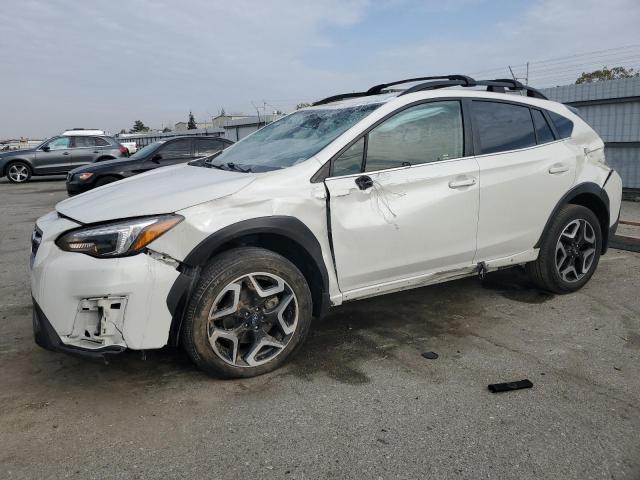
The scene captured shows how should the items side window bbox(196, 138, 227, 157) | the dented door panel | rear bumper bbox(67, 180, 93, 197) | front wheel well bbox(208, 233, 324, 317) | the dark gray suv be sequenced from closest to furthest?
1. front wheel well bbox(208, 233, 324, 317)
2. the dented door panel
3. rear bumper bbox(67, 180, 93, 197)
4. side window bbox(196, 138, 227, 157)
5. the dark gray suv

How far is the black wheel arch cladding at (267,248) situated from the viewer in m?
2.92

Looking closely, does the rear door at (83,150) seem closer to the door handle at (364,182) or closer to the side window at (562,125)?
the side window at (562,125)

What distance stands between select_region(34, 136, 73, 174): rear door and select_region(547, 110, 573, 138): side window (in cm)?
1708

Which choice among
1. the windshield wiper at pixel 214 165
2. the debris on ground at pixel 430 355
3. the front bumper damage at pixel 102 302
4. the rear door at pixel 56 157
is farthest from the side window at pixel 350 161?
the rear door at pixel 56 157

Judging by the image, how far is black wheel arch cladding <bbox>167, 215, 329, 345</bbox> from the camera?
2.92 m

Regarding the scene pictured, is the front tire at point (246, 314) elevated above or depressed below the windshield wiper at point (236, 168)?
below

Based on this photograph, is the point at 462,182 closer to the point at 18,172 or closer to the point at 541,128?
the point at 541,128

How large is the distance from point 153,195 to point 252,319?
3.01 feet

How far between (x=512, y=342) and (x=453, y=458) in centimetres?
152

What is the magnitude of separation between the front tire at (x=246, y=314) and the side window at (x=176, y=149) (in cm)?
803

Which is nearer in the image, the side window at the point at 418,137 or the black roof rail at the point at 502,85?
the side window at the point at 418,137

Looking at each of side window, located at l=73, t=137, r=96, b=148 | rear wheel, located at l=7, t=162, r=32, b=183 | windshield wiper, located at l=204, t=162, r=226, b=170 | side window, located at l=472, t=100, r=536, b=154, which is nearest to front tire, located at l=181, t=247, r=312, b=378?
windshield wiper, located at l=204, t=162, r=226, b=170

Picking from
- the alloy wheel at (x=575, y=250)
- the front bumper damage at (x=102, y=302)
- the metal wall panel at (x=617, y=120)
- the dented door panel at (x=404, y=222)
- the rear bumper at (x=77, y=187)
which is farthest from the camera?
the rear bumper at (x=77, y=187)

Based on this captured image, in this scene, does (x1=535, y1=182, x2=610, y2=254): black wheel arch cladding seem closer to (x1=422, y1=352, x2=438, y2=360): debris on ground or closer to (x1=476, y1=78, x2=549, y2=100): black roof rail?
(x1=476, y1=78, x2=549, y2=100): black roof rail
